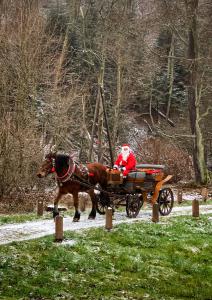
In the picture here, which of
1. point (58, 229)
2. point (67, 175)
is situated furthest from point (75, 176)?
point (58, 229)

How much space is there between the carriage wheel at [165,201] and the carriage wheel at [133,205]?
4.43ft

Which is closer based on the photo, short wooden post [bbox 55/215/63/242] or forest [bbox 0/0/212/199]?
short wooden post [bbox 55/215/63/242]

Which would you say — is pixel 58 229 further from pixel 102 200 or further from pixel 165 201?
pixel 165 201

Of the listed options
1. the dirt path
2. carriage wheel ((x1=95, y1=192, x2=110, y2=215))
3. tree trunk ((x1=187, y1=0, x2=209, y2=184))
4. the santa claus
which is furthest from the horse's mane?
tree trunk ((x1=187, y1=0, x2=209, y2=184))

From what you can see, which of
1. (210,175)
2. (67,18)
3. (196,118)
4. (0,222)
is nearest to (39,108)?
(196,118)

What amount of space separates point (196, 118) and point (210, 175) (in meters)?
4.23

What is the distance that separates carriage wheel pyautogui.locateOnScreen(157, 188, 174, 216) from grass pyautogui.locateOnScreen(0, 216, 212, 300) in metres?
4.17

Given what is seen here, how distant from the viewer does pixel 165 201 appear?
20.5 m

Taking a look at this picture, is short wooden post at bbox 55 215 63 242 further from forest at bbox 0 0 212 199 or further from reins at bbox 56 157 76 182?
forest at bbox 0 0 212 199

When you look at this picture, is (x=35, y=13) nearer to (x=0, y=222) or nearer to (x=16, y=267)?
(x=0, y=222)

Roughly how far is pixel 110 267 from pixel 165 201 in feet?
27.2

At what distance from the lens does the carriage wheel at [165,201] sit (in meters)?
20.3

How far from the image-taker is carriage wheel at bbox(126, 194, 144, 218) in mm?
18625

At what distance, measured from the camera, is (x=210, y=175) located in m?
35.1
